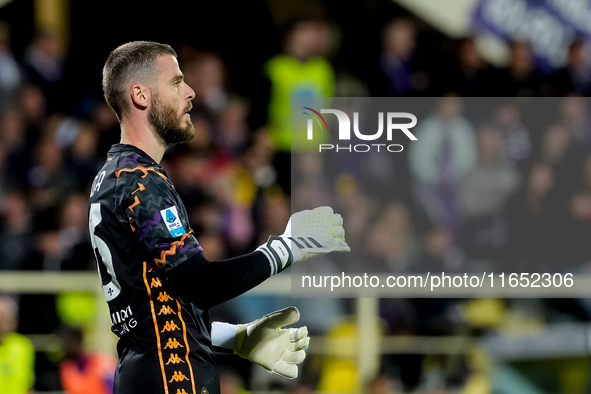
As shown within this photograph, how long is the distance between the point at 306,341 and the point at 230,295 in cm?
63

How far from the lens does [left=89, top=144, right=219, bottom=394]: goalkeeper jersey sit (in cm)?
358

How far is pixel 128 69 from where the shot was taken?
388 centimetres

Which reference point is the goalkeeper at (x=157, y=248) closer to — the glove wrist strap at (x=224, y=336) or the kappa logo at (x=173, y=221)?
the kappa logo at (x=173, y=221)

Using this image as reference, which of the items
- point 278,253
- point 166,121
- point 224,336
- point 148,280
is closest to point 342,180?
point 224,336

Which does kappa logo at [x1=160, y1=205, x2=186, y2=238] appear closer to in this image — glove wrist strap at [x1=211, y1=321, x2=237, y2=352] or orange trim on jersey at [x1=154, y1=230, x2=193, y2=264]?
orange trim on jersey at [x1=154, y1=230, x2=193, y2=264]

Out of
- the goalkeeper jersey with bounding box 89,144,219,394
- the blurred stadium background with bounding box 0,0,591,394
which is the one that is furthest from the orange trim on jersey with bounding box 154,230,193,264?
the blurred stadium background with bounding box 0,0,591,394

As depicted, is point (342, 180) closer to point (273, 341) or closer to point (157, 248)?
point (273, 341)

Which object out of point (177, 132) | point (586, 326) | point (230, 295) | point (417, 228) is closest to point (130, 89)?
point (177, 132)

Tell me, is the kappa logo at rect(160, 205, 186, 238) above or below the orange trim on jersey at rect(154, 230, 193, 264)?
above

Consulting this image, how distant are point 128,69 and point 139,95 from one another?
4.4 inches

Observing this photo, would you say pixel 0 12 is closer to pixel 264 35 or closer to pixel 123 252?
pixel 264 35

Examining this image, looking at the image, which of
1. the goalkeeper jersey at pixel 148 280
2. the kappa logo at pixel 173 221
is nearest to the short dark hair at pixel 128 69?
the goalkeeper jersey at pixel 148 280

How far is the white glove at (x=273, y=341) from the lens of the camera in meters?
4.02

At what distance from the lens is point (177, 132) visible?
3877 mm
